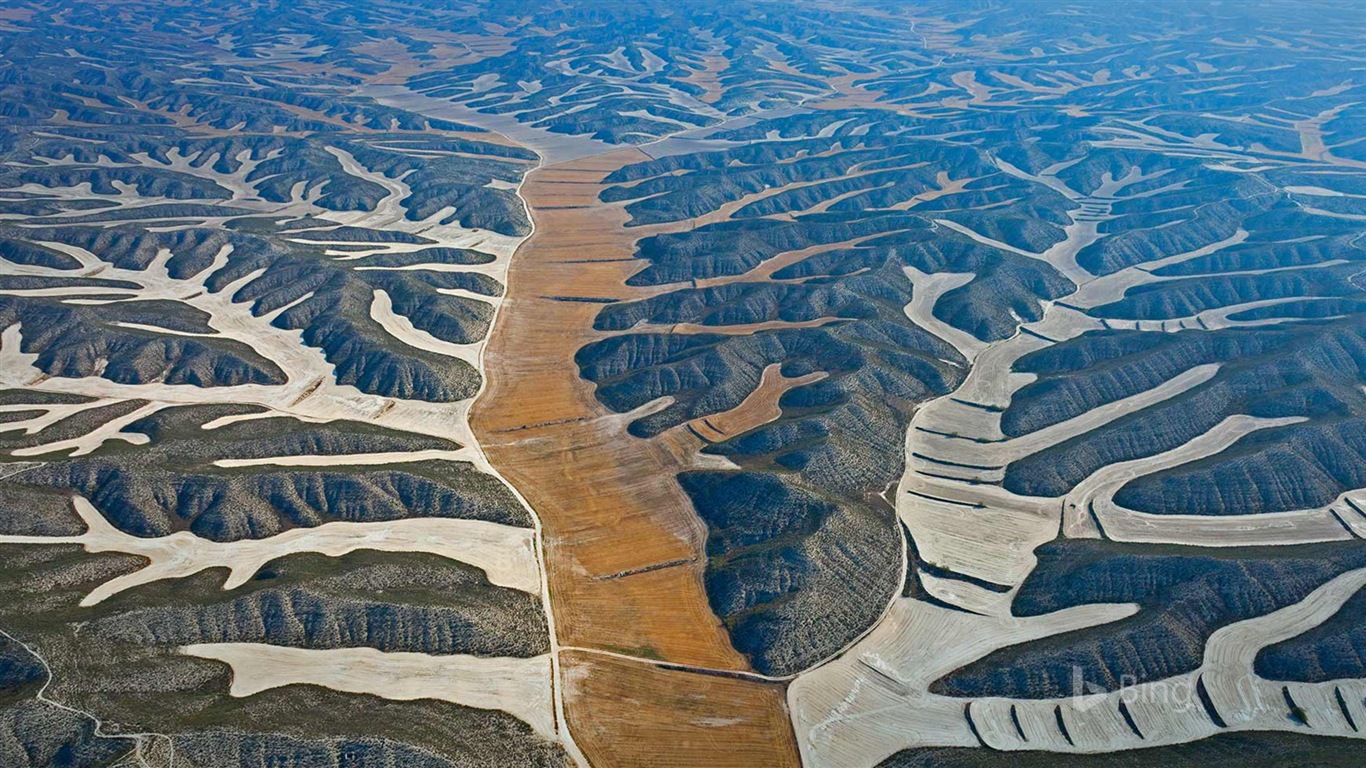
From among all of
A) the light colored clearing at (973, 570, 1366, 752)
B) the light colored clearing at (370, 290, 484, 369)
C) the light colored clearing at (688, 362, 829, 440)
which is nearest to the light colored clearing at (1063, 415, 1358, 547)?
the light colored clearing at (973, 570, 1366, 752)

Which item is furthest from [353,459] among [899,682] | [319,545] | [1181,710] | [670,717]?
[1181,710]

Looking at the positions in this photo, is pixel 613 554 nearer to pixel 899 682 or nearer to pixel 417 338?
pixel 899 682

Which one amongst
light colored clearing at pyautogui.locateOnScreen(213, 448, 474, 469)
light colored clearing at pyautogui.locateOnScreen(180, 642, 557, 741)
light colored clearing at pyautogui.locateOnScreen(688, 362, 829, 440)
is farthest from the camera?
light colored clearing at pyautogui.locateOnScreen(688, 362, 829, 440)

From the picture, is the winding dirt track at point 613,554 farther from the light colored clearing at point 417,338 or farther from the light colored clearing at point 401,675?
the light colored clearing at point 401,675

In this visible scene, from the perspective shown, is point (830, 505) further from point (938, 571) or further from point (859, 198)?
point (859, 198)

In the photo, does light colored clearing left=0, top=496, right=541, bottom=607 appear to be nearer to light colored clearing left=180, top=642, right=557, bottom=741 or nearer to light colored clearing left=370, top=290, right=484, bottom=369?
light colored clearing left=180, top=642, right=557, bottom=741
